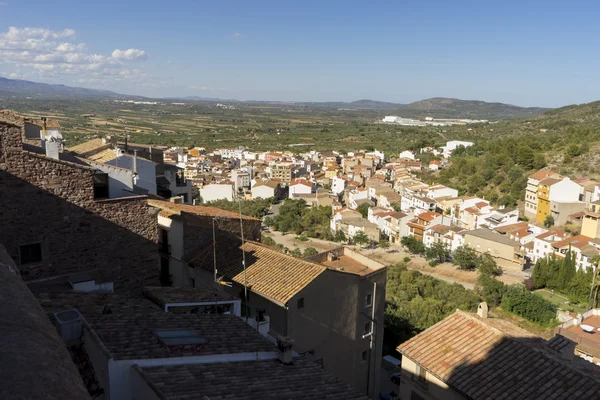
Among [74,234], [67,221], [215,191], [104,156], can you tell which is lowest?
[215,191]

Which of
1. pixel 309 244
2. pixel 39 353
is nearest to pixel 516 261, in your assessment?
pixel 309 244

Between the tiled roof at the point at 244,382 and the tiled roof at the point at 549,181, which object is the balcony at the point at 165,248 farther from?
the tiled roof at the point at 549,181

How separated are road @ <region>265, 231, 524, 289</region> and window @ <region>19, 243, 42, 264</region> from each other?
40.1 m

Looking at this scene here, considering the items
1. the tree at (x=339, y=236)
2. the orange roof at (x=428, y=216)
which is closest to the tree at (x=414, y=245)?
the orange roof at (x=428, y=216)

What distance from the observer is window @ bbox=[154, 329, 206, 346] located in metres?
6.63

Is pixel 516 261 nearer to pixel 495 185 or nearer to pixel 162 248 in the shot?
pixel 495 185

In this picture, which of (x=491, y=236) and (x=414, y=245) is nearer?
(x=491, y=236)

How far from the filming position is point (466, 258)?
49.5 m

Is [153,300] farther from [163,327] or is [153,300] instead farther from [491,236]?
[491,236]

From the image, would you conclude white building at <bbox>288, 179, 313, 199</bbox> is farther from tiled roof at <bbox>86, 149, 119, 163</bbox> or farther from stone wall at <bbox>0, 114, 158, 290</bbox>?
stone wall at <bbox>0, 114, 158, 290</bbox>

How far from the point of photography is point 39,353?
3998 millimetres

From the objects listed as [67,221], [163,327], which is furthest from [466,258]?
[163,327]

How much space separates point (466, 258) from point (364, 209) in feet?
73.9

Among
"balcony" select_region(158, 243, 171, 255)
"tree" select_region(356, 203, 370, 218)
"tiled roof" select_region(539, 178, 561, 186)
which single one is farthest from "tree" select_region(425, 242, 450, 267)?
"balcony" select_region(158, 243, 171, 255)
